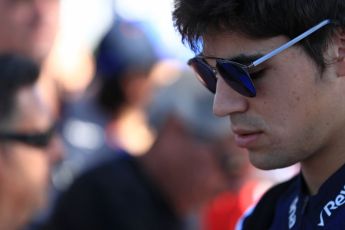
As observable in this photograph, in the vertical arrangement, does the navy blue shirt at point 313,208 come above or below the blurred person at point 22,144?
below

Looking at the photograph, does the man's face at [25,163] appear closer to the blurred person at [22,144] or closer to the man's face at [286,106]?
the blurred person at [22,144]

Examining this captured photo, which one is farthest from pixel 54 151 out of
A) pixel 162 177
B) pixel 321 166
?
pixel 321 166

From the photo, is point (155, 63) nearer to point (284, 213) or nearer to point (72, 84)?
point (72, 84)

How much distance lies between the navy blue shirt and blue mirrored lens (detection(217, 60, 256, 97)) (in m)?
0.33

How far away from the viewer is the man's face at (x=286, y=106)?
2.00 meters

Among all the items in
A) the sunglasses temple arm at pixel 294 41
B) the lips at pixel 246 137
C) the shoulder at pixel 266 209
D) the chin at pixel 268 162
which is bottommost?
the shoulder at pixel 266 209

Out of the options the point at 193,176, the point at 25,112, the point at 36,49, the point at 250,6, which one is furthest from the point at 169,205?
the point at 250,6

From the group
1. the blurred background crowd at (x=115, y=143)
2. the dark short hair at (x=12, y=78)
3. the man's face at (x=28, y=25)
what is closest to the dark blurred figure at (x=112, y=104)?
the blurred background crowd at (x=115, y=143)

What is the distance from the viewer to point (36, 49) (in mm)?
4570

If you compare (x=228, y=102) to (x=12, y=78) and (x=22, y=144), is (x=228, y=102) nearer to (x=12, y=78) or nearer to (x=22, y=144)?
(x=22, y=144)

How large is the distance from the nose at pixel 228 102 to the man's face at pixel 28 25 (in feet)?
8.16

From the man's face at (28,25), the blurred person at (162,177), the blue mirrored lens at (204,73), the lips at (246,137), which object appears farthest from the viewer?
the man's face at (28,25)

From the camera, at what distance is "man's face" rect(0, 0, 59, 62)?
4.48m

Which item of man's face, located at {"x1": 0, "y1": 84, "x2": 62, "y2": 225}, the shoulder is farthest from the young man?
man's face, located at {"x1": 0, "y1": 84, "x2": 62, "y2": 225}
